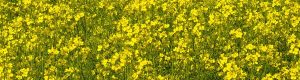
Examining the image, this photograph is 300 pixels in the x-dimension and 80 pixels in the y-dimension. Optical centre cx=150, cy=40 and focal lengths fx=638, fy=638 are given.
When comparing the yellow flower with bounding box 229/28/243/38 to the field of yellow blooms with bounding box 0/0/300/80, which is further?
the yellow flower with bounding box 229/28/243/38

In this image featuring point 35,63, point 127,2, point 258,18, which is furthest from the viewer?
point 127,2

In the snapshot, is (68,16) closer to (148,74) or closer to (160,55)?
(160,55)

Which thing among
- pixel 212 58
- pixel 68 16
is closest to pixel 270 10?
pixel 212 58

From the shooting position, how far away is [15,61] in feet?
25.1

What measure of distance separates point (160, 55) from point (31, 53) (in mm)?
1718

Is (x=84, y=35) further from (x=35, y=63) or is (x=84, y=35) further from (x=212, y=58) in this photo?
(x=212, y=58)

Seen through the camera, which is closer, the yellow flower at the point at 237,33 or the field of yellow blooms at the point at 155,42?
the field of yellow blooms at the point at 155,42

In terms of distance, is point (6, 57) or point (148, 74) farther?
point (6, 57)

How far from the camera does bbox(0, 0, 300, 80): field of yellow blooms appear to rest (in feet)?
22.2

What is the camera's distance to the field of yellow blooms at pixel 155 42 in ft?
22.2

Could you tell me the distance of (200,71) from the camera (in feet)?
23.1

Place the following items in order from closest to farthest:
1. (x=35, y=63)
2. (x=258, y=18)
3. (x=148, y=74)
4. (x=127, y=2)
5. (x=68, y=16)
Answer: (x=148, y=74), (x=35, y=63), (x=258, y=18), (x=68, y=16), (x=127, y=2)

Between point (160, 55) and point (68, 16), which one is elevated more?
point (68, 16)

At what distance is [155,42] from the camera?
24.7 ft
